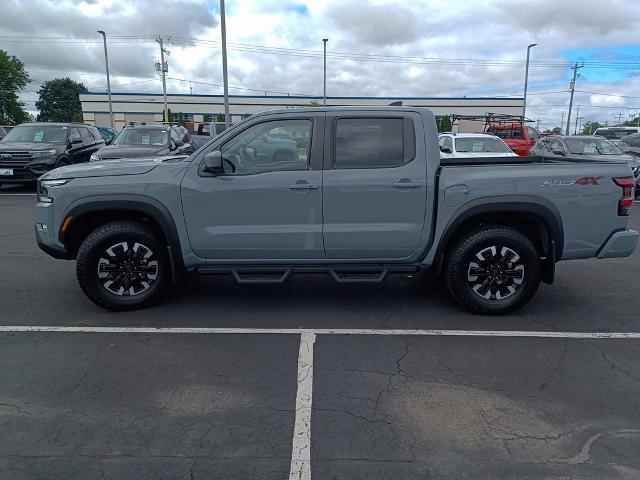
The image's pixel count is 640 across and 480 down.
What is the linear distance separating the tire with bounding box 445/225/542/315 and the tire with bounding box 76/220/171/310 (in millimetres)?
2847

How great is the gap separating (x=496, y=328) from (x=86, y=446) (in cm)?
350

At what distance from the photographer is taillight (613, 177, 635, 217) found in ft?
15.8

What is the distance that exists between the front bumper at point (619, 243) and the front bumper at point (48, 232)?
523 centimetres

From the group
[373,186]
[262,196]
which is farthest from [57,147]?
[373,186]

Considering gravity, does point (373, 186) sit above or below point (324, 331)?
above

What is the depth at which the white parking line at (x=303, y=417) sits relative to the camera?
2.79m

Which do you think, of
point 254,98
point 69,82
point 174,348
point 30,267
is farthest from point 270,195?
point 69,82

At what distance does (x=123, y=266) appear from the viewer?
5.01 meters

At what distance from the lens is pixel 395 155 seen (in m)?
4.88

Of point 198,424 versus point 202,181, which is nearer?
point 198,424

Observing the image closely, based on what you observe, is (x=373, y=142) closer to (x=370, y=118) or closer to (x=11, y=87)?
(x=370, y=118)

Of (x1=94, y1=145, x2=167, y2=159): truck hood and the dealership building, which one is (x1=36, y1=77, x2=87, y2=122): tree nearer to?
the dealership building

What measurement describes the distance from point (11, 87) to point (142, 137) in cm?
6927

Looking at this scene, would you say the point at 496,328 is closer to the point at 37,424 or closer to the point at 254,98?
the point at 37,424
